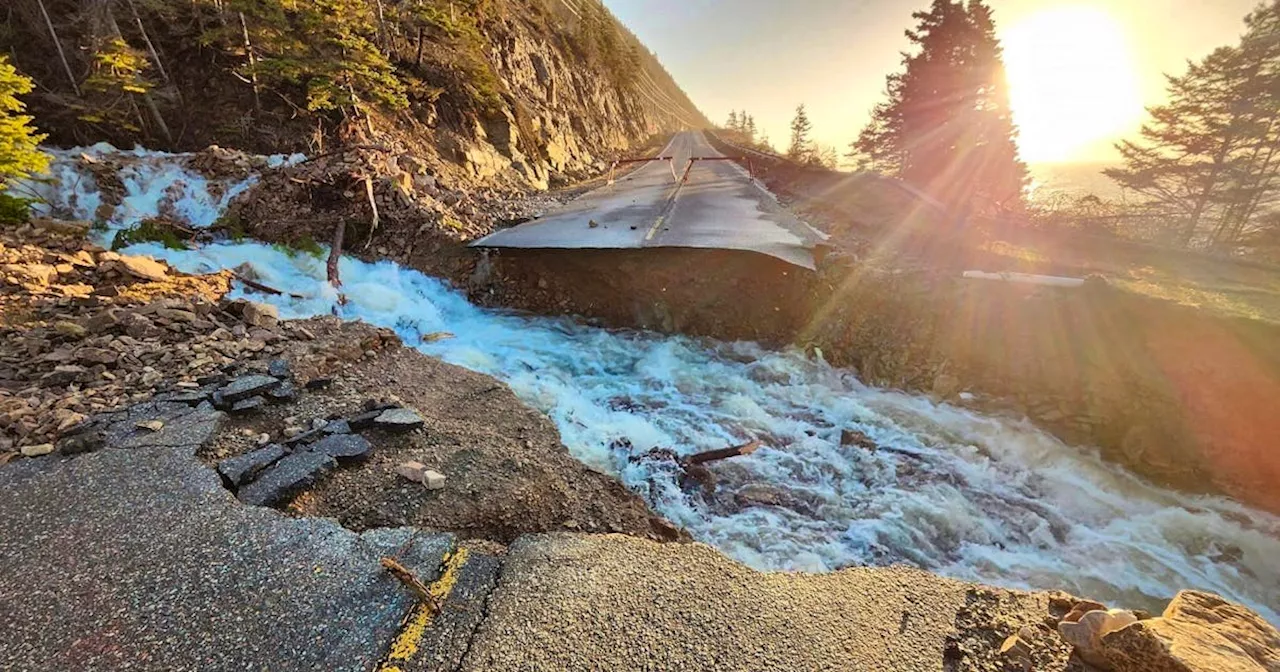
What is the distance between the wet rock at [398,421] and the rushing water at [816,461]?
5.90 feet

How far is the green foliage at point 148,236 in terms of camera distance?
8.02m

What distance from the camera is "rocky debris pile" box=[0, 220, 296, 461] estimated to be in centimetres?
413

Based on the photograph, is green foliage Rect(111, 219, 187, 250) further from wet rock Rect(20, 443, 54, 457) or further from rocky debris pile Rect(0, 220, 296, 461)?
wet rock Rect(20, 443, 54, 457)

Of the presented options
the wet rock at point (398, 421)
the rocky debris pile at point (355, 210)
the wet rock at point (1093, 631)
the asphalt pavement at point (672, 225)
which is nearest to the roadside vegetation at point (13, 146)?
the rocky debris pile at point (355, 210)

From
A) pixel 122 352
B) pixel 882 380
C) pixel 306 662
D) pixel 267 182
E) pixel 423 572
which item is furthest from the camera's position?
pixel 267 182

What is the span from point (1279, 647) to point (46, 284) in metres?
11.4

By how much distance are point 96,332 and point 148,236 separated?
14.1 ft

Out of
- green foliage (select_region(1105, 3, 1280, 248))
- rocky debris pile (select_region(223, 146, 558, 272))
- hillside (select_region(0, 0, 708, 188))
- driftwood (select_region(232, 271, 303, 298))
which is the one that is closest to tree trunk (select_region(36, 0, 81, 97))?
hillside (select_region(0, 0, 708, 188))

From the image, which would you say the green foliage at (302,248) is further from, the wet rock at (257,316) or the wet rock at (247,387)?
the wet rock at (247,387)

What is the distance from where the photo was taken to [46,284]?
5.88 m

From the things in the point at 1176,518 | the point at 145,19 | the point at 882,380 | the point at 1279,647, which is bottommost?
the point at 1176,518

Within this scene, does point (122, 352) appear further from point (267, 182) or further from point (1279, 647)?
point (1279, 647)

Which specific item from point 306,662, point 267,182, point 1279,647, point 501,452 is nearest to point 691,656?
point 306,662

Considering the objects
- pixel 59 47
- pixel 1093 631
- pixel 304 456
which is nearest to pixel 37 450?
pixel 304 456
